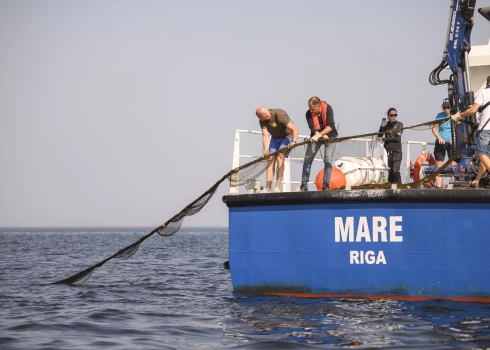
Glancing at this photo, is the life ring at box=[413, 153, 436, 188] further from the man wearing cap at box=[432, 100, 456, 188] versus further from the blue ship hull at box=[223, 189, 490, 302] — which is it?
the blue ship hull at box=[223, 189, 490, 302]

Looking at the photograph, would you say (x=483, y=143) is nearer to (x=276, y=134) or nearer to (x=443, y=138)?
(x=443, y=138)

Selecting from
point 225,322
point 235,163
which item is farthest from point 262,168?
point 225,322

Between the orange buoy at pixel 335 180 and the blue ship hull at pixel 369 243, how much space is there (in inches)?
31.1

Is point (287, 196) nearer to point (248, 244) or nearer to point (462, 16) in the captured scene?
point (248, 244)

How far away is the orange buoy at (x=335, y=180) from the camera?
10625mm

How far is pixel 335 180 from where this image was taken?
1064cm

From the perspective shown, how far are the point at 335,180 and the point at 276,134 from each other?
109cm

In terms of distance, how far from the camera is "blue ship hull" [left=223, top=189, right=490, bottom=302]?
30.9ft

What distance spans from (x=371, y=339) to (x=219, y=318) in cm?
206

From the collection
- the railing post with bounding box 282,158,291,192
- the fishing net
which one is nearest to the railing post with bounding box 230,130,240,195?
the fishing net

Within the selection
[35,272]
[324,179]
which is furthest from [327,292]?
[35,272]

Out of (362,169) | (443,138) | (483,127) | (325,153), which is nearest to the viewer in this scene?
(483,127)

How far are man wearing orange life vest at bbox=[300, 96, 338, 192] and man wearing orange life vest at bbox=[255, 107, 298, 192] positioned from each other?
260 mm

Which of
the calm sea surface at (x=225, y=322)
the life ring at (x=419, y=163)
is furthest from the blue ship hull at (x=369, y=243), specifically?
the life ring at (x=419, y=163)
